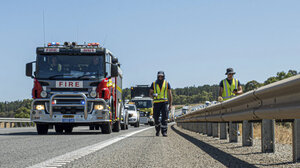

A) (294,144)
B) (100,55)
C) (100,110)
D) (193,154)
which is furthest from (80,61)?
(294,144)

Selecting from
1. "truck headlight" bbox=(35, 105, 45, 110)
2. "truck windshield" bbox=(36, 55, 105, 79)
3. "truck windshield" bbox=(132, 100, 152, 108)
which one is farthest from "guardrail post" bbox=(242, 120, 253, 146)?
"truck windshield" bbox=(132, 100, 152, 108)

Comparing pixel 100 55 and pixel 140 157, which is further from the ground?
A: pixel 100 55

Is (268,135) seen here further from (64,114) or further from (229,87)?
(64,114)

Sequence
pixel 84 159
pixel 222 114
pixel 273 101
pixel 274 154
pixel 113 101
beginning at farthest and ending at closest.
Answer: pixel 113 101
pixel 222 114
pixel 274 154
pixel 84 159
pixel 273 101

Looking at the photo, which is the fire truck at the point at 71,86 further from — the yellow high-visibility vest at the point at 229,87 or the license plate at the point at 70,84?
the yellow high-visibility vest at the point at 229,87

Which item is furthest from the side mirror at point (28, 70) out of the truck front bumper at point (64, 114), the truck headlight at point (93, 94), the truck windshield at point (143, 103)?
the truck windshield at point (143, 103)

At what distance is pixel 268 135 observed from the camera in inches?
254

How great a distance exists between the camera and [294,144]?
5266 millimetres

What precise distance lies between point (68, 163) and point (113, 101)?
10.4 m

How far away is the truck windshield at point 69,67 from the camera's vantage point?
13812 millimetres

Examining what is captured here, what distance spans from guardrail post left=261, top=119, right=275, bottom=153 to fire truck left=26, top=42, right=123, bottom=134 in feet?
25.1

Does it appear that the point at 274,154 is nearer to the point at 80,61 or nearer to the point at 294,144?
the point at 294,144

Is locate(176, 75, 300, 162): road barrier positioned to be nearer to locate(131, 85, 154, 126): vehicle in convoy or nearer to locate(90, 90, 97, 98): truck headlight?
locate(90, 90, 97, 98): truck headlight

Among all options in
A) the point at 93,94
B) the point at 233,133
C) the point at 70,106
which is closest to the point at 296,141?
the point at 233,133
